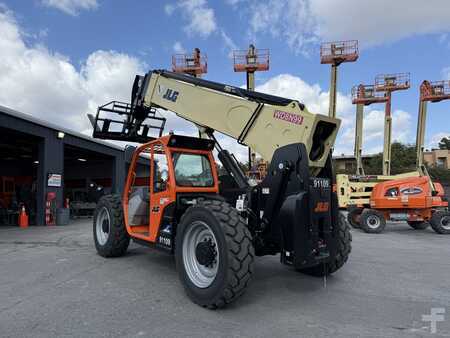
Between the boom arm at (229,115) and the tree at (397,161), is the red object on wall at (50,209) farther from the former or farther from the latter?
the tree at (397,161)

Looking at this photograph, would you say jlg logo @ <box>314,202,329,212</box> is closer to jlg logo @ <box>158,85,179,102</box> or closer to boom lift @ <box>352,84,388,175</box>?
jlg logo @ <box>158,85,179,102</box>

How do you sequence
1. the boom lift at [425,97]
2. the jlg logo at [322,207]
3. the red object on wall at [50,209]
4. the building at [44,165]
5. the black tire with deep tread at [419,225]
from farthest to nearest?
1. the boom lift at [425,97]
2. the red object on wall at [50,209]
3. the building at [44,165]
4. the black tire with deep tread at [419,225]
5. the jlg logo at [322,207]

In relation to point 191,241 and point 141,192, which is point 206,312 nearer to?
point 191,241

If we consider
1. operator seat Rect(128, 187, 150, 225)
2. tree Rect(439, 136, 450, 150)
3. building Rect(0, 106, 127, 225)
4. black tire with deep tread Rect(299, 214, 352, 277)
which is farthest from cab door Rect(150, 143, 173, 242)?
tree Rect(439, 136, 450, 150)

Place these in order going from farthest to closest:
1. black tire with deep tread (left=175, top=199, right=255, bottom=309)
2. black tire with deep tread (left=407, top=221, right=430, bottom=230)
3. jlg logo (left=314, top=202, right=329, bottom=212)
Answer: black tire with deep tread (left=407, top=221, right=430, bottom=230)
jlg logo (left=314, top=202, right=329, bottom=212)
black tire with deep tread (left=175, top=199, right=255, bottom=309)

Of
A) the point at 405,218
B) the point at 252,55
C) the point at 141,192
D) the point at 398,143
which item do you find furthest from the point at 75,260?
the point at 398,143

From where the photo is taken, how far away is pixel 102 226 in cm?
738

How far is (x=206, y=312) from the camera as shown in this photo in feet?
13.3

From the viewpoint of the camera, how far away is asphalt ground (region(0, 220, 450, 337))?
3594mm

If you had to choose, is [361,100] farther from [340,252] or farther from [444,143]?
[444,143]

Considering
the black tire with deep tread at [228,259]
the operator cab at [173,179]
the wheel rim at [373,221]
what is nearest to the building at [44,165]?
the operator cab at [173,179]

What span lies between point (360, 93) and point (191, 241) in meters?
22.6

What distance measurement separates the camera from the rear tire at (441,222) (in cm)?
1195

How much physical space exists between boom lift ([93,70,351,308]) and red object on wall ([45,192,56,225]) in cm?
923
